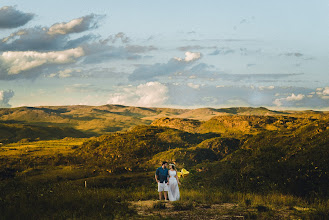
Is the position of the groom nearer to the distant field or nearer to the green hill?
the distant field

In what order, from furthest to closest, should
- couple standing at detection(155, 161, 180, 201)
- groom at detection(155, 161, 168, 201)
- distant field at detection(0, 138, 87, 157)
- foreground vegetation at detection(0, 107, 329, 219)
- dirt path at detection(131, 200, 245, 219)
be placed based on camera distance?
1. distant field at detection(0, 138, 87, 157)
2. groom at detection(155, 161, 168, 201)
3. couple standing at detection(155, 161, 180, 201)
4. foreground vegetation at detection(0, 107, 329, 219)
5. dirt path at detection(131, 200, 245, 219)

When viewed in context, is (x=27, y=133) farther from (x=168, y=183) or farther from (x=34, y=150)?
(x=168, y=183)

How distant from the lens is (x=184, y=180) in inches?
1255

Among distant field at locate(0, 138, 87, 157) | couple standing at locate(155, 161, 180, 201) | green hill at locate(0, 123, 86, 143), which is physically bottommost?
distant field at locate(0, 138, 87, 157)

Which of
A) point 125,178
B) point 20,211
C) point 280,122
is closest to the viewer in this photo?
point 20,211

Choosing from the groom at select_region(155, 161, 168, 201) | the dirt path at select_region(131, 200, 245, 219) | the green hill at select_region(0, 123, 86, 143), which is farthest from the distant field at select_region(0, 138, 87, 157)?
the green hill at select_region(0, 123, 86, 143)

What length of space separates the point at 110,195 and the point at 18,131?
156 m

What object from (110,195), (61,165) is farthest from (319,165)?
(61,165)

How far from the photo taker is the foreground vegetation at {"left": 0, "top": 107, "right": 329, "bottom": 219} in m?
16.0

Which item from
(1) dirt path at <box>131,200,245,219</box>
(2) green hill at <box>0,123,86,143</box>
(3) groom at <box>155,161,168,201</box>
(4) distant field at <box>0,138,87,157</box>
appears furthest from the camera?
(2) green hill at <box>0,123,86,143</box>

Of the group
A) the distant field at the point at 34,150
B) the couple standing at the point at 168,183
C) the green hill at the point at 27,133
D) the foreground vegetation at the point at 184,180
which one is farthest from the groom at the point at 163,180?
the green hill at the point at 27,133

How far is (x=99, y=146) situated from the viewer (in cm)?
6444

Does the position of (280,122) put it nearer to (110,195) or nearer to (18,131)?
(110,195)

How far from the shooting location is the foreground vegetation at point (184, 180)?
52.4ft
